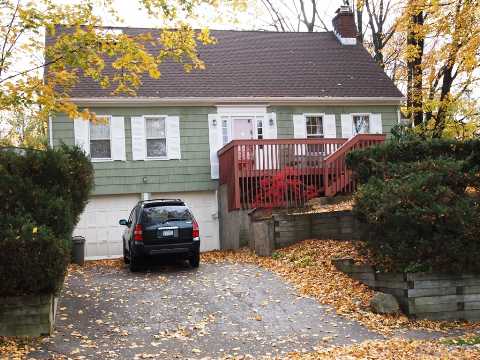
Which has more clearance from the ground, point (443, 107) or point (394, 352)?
point (443, 107)

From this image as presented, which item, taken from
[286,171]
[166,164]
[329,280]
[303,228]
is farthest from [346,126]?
[329,280]

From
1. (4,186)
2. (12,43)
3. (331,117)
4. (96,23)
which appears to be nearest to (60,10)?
(96,23)

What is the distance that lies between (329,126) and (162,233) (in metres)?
10.0

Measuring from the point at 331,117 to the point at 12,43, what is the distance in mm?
12603

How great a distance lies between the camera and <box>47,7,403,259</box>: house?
19250mm

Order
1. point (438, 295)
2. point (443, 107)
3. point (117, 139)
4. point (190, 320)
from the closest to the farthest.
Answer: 1. point (190, 320)
2. point (438, 295)
3. point (117, 139)
4. point (443, 107)

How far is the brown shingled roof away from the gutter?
22cm

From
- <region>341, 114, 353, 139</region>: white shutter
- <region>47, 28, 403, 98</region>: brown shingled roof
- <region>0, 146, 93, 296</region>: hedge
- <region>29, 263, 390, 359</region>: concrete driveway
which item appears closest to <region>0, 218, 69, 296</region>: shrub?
<region>0, 146, 93, 296</region>: hedge

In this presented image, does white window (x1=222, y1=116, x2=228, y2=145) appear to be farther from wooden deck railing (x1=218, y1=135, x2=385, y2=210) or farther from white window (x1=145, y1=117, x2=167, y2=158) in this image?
wooden deck railing (x1=218, y1=135, x2=385, y2=210)

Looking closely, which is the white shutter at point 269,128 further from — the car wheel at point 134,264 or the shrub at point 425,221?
the shrub at point 425,221

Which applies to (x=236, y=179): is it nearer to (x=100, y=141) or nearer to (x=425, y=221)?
(x=100, y=141)

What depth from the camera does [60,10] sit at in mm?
10188

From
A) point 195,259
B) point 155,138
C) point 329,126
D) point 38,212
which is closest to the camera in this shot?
point 38,212

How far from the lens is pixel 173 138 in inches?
779
